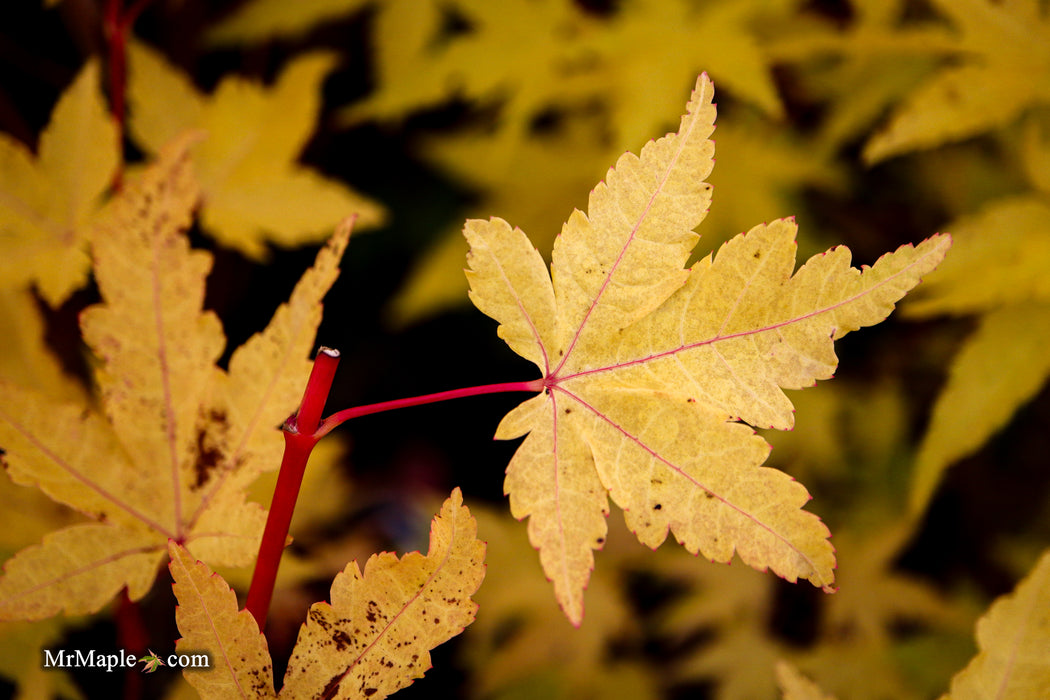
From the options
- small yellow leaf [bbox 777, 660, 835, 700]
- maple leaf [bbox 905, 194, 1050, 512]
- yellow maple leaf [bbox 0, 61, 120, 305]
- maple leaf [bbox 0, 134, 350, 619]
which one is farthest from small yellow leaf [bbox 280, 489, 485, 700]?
maple leaf [bbox 905, 194, 1050, 512]

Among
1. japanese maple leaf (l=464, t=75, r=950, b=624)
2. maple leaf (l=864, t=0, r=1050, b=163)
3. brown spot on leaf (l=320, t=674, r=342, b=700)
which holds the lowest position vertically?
brown spot on leaf (l=320, t=674, r=342, b=700)

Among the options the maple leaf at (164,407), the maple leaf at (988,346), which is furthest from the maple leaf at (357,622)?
the maple leaf at (988,346)

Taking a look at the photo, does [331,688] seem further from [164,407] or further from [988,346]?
[988,346]

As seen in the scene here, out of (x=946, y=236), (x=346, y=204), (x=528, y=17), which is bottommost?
(x=946, y=236)

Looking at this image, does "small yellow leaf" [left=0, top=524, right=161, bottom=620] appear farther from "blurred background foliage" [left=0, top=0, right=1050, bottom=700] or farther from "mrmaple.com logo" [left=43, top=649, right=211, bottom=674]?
"blurred background foliage" [left=0, top=0, right=1050, bottom=700]

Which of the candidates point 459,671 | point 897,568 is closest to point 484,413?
point 459,671

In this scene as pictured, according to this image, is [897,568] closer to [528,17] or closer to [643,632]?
[643,632]

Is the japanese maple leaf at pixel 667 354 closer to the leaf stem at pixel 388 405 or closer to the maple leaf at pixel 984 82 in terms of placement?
the leaf stem at pixel 388 405
